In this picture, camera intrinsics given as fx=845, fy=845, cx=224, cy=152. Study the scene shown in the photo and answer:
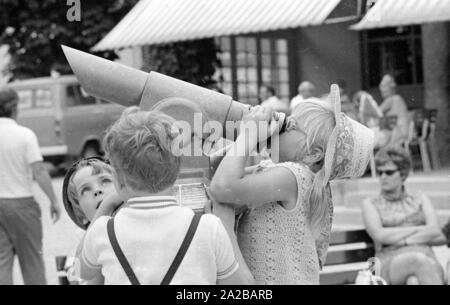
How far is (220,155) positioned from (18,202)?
2791 mm

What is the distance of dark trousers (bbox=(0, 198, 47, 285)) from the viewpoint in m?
4.35

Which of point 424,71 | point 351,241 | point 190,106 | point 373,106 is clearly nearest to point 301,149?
point 190,106

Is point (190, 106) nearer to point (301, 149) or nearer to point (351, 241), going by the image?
point (301, 149)

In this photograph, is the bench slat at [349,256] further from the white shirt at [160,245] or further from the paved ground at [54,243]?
the white shirt at [160,245]

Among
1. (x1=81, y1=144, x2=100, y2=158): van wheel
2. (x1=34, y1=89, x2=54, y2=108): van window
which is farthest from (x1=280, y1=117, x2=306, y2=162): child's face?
(x1=34, y1=89, x2=54, y2=108): van window

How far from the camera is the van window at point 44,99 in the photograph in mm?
10430

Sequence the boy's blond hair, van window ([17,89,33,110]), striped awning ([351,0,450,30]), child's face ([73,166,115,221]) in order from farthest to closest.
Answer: van window ([17,89,33,110]), striped awning ([351,0,450,30]), child's face ([73,166,115,221]), the boy's blond hair

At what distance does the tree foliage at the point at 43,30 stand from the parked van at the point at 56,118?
246 mm

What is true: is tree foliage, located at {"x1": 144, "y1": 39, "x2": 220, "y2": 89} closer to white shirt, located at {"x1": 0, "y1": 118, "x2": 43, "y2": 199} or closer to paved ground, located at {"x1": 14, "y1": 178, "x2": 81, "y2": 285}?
paved ground, located at {"x1": 14, "y1": 178, "x2": 81, "y2": 285}

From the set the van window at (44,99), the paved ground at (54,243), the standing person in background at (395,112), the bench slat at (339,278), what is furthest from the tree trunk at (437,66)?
the bench slat at (339,278)

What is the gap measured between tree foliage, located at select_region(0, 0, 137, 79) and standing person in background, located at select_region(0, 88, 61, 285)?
211 centimetres
